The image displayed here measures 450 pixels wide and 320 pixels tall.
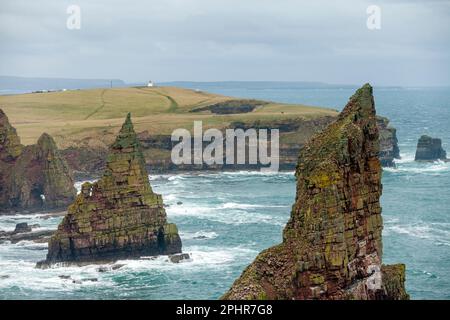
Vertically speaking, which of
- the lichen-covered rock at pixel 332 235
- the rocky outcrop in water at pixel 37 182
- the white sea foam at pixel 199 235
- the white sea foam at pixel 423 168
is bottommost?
the white sea foam at pixel 423 168

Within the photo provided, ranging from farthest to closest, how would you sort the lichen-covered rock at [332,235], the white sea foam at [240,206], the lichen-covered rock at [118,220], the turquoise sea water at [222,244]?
the white sea foam at [240,206] → the lichen-covered rock at [118,220] → the turquoise sea water at [222,244] → the lichen-covered rock at [332,235]

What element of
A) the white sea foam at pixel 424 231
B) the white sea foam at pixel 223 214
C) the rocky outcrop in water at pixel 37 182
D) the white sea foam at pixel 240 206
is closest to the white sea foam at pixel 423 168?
the white sea foam at pixel 240 206

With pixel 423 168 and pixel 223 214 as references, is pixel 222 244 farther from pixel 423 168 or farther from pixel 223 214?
pixel 423 168

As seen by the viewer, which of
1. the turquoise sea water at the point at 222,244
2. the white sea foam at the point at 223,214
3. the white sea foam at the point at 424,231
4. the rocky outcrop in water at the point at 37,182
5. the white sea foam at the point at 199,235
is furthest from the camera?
the rocky outcrop in water at the point at 37,182

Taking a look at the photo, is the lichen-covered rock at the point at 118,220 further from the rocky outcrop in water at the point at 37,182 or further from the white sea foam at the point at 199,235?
the rocky outcrop in water at the point at 37,182

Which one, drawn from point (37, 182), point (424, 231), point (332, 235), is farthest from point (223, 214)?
point (332, 235)
